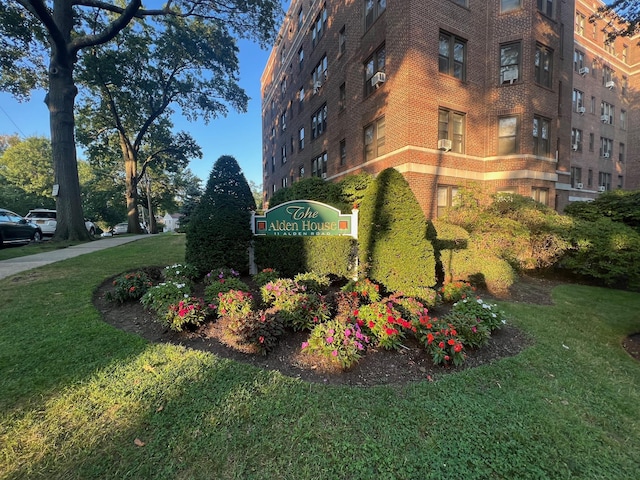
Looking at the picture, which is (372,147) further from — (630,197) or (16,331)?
(16,331)

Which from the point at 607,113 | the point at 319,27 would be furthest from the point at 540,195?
the point at 607,113

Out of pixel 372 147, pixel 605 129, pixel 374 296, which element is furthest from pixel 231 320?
pixel 605 129

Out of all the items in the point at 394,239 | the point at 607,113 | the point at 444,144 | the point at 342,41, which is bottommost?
the point at 394,239

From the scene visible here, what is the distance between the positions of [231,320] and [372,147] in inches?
408

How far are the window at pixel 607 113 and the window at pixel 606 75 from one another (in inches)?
65.3

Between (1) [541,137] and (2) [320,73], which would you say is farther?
(2) [320,73]

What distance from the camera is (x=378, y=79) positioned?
1056 centimetres

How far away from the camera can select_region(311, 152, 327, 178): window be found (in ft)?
51.8

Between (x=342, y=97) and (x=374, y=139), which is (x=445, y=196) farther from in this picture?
(x=342, y=97)

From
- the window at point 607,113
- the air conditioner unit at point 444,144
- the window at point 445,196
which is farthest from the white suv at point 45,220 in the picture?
the window at point 607,113

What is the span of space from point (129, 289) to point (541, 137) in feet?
50.9

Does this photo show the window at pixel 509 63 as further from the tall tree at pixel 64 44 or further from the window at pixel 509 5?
the tall tree at pixel 64 44

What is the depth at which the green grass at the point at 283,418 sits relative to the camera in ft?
5.55

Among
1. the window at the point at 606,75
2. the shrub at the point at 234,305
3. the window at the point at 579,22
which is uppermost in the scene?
the window at the point at 579,22
